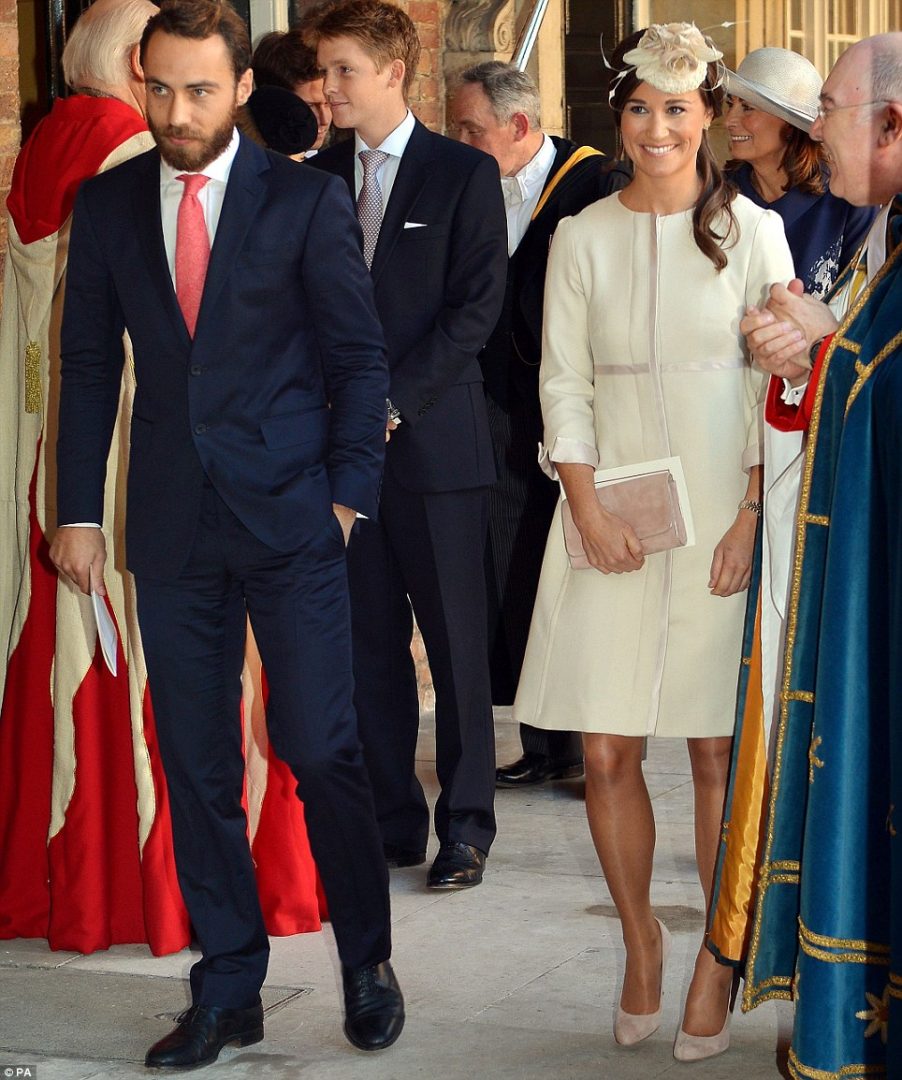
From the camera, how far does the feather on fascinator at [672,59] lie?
319 cm

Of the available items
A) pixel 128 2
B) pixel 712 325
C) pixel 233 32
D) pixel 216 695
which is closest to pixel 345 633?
pixel 216 695

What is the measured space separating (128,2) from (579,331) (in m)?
Result: 1.32

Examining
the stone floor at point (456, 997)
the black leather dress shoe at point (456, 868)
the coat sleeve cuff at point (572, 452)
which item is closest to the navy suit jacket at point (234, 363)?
the coat sleeve cuff at point (572, 452)

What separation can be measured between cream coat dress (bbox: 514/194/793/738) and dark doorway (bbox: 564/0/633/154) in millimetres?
4832

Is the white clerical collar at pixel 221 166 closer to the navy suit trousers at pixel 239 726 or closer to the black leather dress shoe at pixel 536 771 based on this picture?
the navy suit trousers at pixel 239 726

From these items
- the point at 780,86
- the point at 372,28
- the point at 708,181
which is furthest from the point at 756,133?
the point at 708,181

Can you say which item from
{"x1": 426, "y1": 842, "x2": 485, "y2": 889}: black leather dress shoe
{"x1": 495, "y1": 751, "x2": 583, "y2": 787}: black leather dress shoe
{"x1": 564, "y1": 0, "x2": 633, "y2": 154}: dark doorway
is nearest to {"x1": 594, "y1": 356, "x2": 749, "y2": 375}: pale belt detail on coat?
{"x1": 426, "y1": 842, "x2": 485, "y2": 889}: black leather dress shoe

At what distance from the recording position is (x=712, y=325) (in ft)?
10.5

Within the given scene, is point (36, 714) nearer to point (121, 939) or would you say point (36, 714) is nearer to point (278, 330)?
point (121, 939)

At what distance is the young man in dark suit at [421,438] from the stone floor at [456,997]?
0.75ft

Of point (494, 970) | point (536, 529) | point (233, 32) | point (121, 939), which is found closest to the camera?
point (233, 32)

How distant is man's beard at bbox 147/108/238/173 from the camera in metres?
3.14

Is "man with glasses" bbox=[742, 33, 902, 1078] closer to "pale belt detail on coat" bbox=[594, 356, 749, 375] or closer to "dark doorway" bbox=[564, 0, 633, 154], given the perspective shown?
"pale belt detail on coat" bbox=[594, 356, 749, 375]

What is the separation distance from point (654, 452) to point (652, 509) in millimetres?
106
